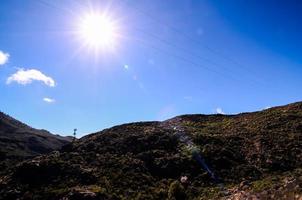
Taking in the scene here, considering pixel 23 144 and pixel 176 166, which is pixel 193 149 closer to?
pixel 176 166

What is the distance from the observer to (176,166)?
136 feet

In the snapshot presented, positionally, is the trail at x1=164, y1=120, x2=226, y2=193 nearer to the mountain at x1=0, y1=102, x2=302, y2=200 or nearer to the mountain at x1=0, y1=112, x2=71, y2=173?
the mountain at x1=0, y1=102, x2=302, y2=200

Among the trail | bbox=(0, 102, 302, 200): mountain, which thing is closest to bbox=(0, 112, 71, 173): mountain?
bbox=(0, 102, 302, 200): mountain

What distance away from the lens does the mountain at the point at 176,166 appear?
34.6m

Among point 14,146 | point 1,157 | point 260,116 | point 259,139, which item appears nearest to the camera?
point 259,139

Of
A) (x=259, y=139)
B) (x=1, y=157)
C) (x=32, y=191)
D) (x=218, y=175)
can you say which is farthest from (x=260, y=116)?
(x=1, y=157)

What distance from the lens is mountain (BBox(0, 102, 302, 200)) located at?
34625 mm

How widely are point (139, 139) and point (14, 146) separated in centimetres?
5814

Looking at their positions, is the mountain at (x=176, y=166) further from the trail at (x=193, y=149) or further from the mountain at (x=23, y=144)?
the mountain at (x=23, y=144)

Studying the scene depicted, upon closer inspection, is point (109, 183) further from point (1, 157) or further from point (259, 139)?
point (1, 157)

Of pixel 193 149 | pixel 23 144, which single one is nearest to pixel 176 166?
pixel 193 149

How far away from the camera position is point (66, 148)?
53.2 meters

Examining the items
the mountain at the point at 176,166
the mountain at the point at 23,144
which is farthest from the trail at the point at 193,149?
the mountain at the point at 23,144

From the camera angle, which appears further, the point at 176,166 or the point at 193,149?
the point at 193,149
